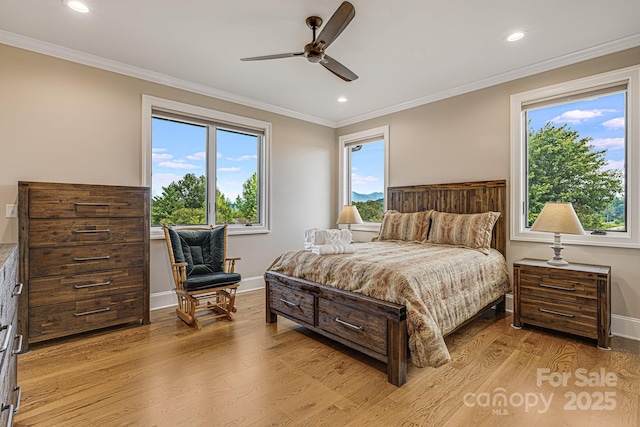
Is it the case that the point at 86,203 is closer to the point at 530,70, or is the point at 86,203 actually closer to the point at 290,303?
the point at 290,303

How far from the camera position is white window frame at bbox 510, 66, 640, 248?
283cm

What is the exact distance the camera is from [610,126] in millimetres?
3066

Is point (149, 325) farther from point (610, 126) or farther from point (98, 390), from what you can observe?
point (610, 126)

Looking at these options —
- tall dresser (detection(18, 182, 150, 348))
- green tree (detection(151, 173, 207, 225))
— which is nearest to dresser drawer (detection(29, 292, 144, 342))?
tall dresser (detection(18, 182, 150, 348))

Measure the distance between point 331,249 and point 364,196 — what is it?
8.69 ft

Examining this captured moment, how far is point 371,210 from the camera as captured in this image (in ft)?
17.1

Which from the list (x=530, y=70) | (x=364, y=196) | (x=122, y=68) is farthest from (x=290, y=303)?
(x=530, y=70)

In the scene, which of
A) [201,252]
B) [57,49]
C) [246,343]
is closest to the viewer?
[246,343]

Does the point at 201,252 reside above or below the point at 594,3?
below

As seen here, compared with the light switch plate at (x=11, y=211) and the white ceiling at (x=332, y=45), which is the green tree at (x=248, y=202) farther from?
the light switch plate at (x=11, y=211)

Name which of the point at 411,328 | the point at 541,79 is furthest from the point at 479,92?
the point at 411,328

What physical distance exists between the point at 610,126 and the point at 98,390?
187 inches

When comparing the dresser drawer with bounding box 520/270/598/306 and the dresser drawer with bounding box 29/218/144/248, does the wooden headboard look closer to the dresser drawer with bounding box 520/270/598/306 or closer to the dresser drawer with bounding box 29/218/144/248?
the dresser drawer with bounding box 520/270/598/306

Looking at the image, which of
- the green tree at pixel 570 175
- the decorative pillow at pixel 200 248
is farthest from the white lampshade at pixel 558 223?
the decorative pillow at pixel 200 248
